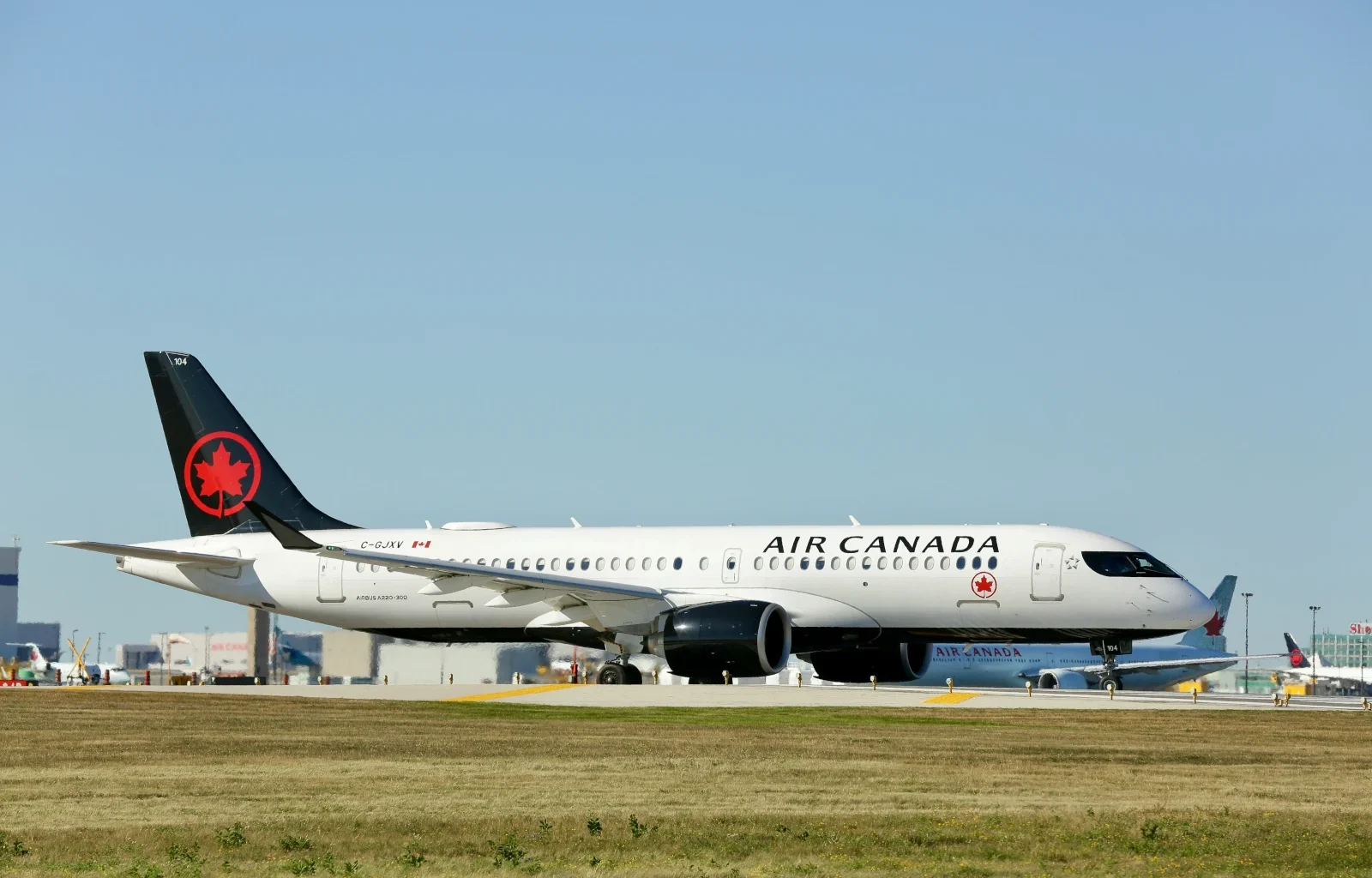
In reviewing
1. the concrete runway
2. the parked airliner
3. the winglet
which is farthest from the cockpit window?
the parked airliner

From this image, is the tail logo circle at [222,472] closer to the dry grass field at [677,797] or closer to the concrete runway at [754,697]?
the concrete runway at [754,697]

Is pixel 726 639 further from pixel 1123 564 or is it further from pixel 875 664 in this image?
pixel 1123 564

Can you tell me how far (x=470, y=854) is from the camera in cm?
1623

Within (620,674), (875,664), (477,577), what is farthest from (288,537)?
(875,664)

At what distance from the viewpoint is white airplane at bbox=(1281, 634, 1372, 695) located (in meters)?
130

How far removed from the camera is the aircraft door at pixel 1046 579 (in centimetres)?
4506

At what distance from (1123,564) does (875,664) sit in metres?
9.17

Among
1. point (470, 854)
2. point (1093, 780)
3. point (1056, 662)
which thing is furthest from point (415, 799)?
point (1056, 662)

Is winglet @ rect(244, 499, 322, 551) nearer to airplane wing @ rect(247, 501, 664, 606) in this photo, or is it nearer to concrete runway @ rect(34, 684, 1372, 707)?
airplane wing @ rect(247, 501, 664, 606)

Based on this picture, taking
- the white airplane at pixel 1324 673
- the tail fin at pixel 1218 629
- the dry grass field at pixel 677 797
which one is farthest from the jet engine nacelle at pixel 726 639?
the white airplane at pixel 1324 673

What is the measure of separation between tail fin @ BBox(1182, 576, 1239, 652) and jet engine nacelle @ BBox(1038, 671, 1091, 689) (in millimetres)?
10302

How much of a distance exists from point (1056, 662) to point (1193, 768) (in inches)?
2444

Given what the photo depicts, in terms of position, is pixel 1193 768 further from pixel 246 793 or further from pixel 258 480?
pixel 258 480

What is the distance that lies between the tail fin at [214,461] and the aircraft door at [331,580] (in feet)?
8.90
